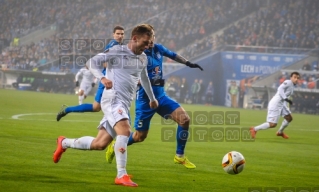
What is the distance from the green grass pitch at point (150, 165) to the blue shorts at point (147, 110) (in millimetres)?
737

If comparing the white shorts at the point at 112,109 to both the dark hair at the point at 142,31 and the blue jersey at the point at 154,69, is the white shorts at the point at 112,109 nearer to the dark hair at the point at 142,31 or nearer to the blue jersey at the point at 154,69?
the dark hair at the point at 142,31

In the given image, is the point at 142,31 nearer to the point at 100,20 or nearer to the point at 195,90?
the point at 195,90

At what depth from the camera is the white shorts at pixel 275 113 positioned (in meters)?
18.6

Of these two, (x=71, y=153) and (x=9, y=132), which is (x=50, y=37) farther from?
(x=71, y=153)

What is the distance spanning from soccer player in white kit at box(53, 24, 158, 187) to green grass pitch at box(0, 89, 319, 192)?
496mm

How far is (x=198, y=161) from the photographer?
38.3 feet

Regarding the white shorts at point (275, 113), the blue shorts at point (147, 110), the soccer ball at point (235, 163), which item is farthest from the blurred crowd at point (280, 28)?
the soccer ball at point (235, 163)

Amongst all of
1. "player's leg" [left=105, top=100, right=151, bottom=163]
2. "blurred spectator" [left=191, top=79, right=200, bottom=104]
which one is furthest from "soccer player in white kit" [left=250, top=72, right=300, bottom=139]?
"blurred spectator" [left=191, top=79, right=200, bottom=104]

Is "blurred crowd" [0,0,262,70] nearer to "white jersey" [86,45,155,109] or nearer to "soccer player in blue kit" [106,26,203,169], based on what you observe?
"soccer player in blue kit" [106,26,203,169]

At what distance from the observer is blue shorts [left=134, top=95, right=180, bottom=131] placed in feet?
34.6

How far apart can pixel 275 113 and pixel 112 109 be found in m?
11.4

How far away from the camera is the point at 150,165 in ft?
34.6

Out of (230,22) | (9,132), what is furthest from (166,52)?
(230,22)

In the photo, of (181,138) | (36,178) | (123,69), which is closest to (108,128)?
(123,69)
